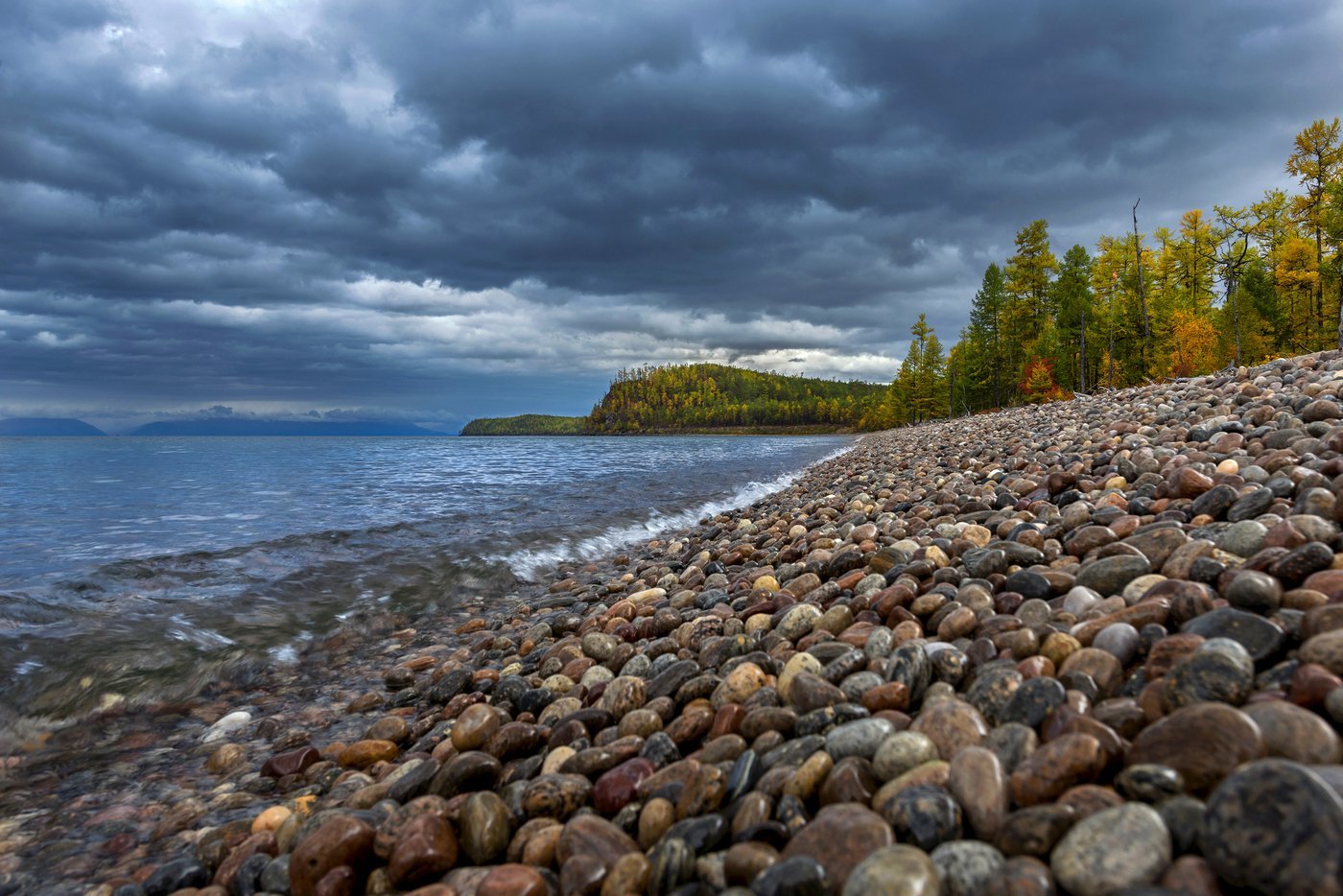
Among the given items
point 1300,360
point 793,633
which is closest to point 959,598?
point 793,633

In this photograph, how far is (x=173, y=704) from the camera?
488 cm

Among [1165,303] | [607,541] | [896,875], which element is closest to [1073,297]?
[1165,303]

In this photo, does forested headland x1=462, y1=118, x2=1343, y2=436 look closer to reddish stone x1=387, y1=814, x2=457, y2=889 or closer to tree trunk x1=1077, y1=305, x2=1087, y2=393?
tree trunk x1=1077, y1=305, x2=1087, y2=393

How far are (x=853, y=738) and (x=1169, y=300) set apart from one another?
43668 mm

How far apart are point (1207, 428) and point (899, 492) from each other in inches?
131

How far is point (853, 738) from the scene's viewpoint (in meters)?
2.20

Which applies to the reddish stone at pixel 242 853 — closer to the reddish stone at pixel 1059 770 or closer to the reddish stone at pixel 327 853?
the reddish stone at pixel 327 853

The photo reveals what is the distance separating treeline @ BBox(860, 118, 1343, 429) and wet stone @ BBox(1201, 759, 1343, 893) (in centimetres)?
2912

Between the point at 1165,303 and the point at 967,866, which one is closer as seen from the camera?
the point at 967,866

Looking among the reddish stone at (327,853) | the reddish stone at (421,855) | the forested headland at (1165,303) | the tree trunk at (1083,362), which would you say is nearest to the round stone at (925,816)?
the reddish stone at (421,855)

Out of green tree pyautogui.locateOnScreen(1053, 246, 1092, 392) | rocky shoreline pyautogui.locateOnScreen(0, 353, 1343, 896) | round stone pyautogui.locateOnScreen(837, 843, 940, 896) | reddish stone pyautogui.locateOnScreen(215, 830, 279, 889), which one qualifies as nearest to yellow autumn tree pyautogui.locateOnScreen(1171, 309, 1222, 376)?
green tree pyautogui.locateOnScreen(1053, 246, 1092, 392)

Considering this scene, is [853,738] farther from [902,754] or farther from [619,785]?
[619,785]

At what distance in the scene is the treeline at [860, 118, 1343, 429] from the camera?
28328 millimetres

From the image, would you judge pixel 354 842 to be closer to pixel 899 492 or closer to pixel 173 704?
pixel 173 704
